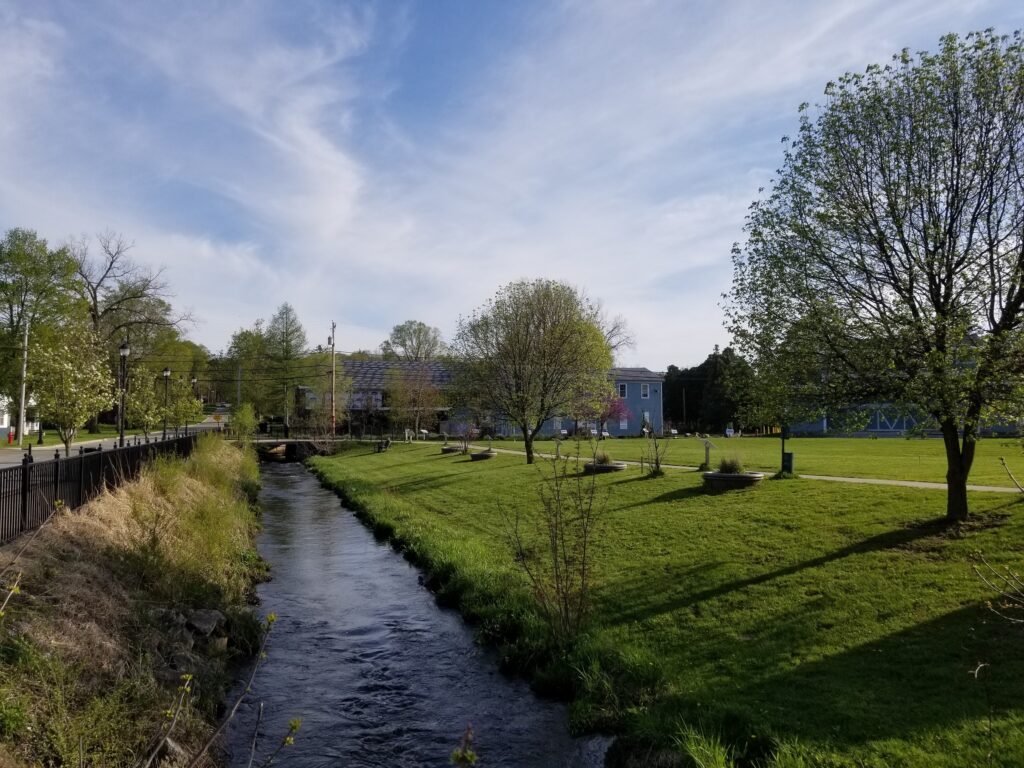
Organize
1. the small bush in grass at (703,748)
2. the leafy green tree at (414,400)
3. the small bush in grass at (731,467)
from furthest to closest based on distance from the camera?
the leafy green tree at (414,400) < the small bush in grass at (731,467) < the small bush in grass at (703,748)

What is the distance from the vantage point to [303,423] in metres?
67.1

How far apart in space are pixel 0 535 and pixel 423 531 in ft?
32.7

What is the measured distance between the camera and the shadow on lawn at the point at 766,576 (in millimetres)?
10500

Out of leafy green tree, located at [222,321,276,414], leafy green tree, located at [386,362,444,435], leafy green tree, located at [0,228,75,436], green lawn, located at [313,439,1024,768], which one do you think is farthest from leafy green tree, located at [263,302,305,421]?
green lawn, located at [313,439,1024,768]

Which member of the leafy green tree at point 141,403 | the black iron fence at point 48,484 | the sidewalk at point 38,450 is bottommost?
the sidewalk at point 38,450

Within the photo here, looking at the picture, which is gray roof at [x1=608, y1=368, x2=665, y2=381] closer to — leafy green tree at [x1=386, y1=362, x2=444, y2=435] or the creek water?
leafy green tree at [x1=386, y1=362, x2=444, y2=435]

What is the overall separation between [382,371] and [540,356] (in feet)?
162

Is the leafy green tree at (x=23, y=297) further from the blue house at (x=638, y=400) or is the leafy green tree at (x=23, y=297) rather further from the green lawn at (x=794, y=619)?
the blue house at (x=638, y=400)

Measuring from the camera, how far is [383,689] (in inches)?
354

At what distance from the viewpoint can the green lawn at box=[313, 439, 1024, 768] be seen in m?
6.50

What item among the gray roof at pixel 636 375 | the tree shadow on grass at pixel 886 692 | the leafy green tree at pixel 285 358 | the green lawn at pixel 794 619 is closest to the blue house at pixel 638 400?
the gray roof at pixel 636 375

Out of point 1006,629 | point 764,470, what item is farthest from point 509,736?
point 764,470

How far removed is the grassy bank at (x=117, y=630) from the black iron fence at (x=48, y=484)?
1.46 ft

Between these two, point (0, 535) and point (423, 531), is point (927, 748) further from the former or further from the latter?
point (423, 531)
